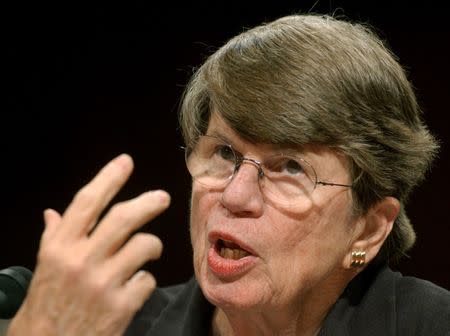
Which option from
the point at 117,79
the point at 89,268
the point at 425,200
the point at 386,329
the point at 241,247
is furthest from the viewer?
the point at 117,79

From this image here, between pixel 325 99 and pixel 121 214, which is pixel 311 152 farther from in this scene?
pixel 121 214

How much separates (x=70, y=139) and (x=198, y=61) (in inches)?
25.9

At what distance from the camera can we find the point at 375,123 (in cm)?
190

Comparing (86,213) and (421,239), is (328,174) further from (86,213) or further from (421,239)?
(421,239)

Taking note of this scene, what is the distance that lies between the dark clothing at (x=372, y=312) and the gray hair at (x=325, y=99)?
245 mm

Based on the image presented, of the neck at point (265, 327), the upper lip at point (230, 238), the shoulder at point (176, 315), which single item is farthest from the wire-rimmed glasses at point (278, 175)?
the shoulder at point (176, 315)

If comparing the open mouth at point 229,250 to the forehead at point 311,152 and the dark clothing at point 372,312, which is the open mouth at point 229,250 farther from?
the dark clothing at point 372,312

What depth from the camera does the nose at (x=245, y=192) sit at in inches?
71.6

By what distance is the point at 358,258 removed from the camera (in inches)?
79.0

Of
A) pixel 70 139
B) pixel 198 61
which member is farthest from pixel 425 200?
pixel 70 139

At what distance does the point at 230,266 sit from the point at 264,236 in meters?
0.11

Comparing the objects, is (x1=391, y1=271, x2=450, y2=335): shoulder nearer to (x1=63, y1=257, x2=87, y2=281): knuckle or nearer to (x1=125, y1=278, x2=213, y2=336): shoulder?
(x1=125, y1=278, x2=213, y2=336): shoulder

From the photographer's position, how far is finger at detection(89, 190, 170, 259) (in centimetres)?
138

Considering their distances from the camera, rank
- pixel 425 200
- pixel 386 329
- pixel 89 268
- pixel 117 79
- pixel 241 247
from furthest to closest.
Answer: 1. pixel 117 79
2. pixel 425 200
3. pixel 386 329
4. pixel 241 247
5. pixel 89 268
